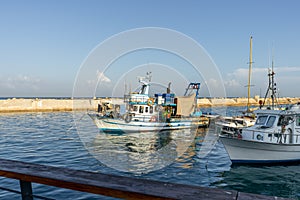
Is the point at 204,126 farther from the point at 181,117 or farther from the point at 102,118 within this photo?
the point at 102,118

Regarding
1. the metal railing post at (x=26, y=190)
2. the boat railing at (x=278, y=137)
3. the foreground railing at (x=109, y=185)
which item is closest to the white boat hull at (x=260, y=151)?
the boat railing at (x=278, y=137)

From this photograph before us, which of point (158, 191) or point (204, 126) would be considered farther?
point (204, 126)

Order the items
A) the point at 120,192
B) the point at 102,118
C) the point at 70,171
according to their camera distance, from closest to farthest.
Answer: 1. the point at 120,192
2. the point at 70,171
3. the point at 102,118

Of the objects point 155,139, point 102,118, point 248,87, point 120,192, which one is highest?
point 248,87

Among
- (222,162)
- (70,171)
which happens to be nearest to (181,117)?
(222,162)

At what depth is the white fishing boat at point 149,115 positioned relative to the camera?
2792 cm

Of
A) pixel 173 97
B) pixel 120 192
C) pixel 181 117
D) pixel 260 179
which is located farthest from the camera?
pixel 173 97

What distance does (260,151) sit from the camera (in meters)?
14.9

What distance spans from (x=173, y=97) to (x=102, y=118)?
38.6ft

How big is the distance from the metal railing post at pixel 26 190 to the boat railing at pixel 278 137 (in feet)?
48.9

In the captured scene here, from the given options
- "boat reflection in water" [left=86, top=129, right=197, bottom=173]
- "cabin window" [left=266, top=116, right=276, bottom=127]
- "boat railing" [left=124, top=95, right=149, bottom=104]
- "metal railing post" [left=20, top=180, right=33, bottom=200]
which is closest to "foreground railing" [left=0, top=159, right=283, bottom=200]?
"metal railing post" [left=20, top=180, right=33, bottom=200]

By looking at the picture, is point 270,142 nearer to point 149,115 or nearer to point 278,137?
point 278,137

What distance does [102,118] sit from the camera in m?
28.2

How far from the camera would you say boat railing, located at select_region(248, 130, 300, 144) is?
49.0ft
